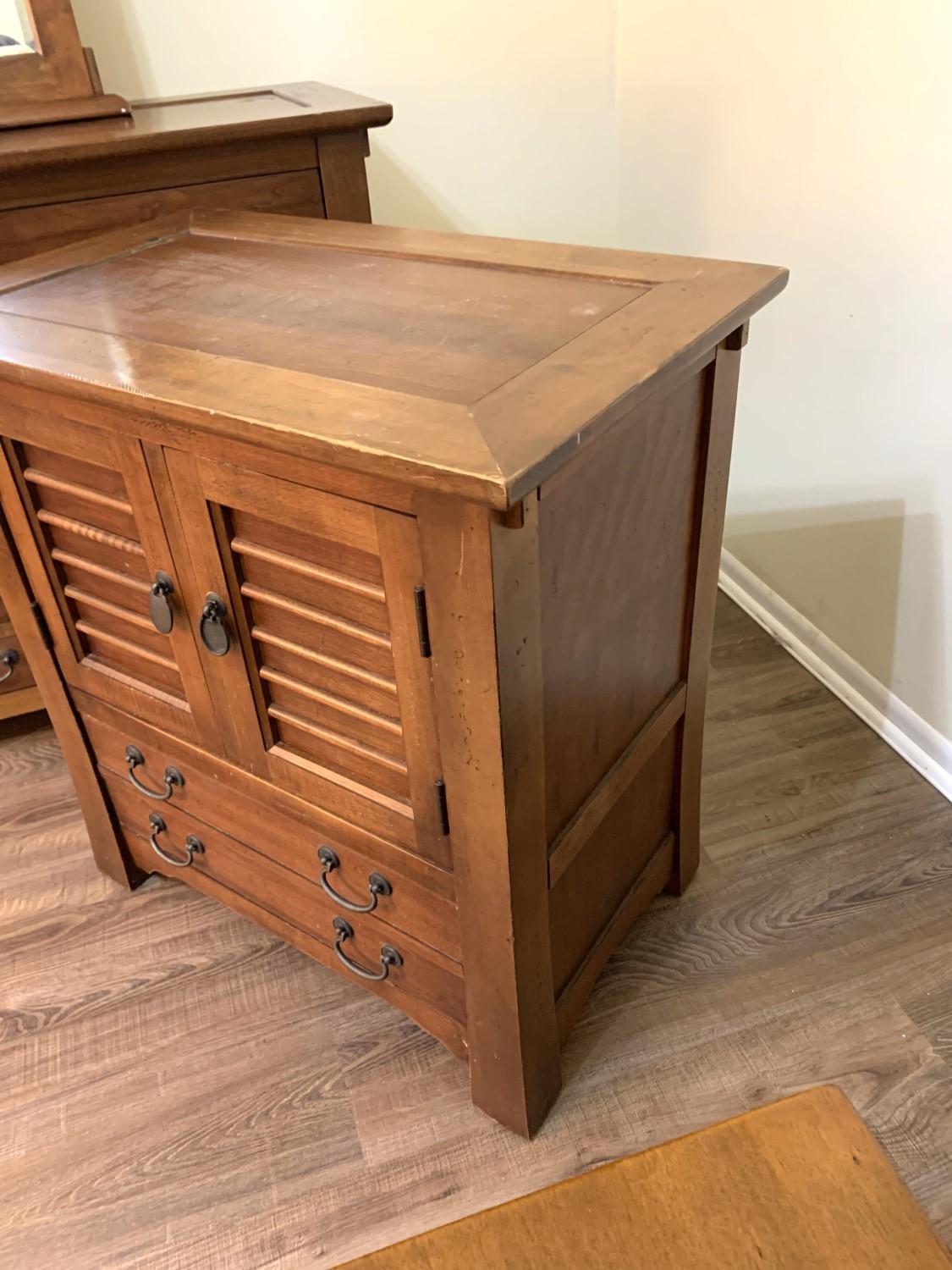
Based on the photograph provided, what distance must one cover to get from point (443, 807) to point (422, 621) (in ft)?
0.67

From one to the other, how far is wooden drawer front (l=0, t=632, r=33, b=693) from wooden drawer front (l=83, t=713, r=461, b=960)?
1.42 ft

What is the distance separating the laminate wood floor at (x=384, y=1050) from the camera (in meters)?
1.07

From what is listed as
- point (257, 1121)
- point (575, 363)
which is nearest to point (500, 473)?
point (575, 363)

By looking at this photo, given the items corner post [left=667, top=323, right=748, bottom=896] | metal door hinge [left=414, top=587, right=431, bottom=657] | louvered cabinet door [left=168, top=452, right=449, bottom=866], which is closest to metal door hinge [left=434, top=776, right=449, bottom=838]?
louvered cabinet door [left=168, top=452, right=449, bottom=866]

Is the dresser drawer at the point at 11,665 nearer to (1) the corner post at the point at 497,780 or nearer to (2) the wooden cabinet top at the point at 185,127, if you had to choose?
(2) the wooden cabinet top at the point at 185,127

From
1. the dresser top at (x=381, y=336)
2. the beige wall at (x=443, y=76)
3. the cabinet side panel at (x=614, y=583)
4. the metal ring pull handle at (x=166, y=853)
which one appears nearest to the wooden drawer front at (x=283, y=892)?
the metal ring pull handle at (x=166, y=853)

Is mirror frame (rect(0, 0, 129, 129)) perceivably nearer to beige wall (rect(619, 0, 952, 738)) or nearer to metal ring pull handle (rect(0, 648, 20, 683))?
metal ring pull handle (rect(0, 648, 20, 683))

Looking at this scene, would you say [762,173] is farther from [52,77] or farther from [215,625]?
[215,625]

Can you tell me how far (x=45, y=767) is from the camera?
5.63 ft

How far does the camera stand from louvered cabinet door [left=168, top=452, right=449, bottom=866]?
2.71 ft

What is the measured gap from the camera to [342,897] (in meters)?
1.12

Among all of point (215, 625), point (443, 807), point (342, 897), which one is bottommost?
point (342, 897)

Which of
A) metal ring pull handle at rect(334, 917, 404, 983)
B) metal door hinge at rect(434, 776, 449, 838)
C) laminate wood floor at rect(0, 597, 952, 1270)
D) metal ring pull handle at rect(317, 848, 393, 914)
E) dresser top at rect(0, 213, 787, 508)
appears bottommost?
laminate wood floor at rect(0, 597, 952, 1270)

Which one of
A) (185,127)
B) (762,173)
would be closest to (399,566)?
(185,127)
